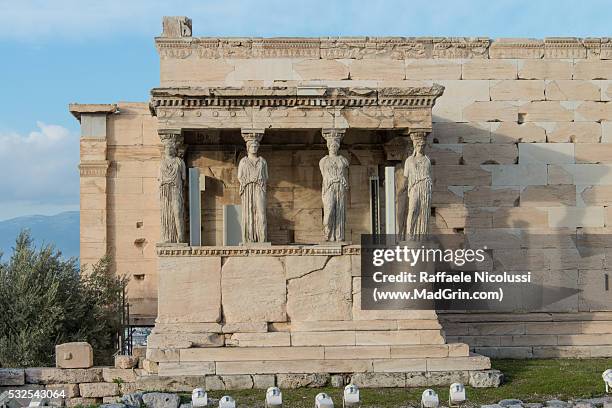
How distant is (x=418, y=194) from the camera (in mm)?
14875

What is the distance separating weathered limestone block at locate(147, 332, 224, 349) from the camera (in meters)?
14.2

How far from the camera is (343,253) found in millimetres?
14672

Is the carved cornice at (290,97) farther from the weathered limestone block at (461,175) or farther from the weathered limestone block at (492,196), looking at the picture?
the weathered limestone block at (492,196)

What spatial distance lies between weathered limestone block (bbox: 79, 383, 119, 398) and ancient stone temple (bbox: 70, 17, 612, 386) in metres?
0.91

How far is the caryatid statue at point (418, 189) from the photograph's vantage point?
586 inches

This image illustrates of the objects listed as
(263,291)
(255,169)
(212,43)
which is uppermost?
(212,43)

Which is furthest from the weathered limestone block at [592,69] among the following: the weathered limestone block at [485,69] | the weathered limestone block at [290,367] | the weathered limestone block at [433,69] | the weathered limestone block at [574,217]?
the weathered limestone block at [290,367]

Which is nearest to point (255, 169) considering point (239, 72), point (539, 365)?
point (239, 72)

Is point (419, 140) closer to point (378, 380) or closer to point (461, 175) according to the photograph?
point (461, 175)

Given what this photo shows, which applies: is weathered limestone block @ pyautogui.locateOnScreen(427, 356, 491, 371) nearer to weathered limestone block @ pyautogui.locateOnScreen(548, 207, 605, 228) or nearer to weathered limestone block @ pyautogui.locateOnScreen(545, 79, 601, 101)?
weathered limestone block @ pyautogui.locateOnScreen(548, 207, 605, 228)

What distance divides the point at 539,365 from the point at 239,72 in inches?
273

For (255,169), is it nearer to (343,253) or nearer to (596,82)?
(343,253)

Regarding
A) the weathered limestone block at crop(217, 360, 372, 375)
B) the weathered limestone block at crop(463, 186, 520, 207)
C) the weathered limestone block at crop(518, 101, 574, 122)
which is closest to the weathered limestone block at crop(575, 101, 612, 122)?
the weathered limestone block at crop(518, 101, 574, 122)

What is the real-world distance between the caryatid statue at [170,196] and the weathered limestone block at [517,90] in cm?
609
